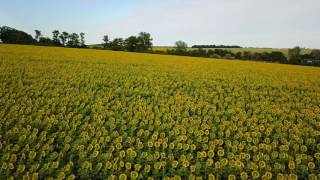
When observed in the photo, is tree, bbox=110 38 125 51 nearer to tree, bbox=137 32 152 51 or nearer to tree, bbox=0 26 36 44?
tree, bbox=137 32 152 51

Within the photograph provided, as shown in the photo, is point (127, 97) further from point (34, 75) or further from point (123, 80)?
point (34, 75)

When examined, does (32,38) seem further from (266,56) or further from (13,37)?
(266,56)

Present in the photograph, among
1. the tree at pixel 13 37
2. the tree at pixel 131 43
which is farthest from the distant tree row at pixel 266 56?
the tree at pixel 13 37

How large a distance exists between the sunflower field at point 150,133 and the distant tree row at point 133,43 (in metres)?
59.0

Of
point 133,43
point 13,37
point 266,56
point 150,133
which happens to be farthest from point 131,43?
point 150,133

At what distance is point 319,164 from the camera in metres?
9.24

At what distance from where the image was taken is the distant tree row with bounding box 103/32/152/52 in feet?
250

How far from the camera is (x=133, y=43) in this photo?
80.9 meters

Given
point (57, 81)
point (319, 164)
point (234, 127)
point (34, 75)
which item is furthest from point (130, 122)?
point (34, 75)

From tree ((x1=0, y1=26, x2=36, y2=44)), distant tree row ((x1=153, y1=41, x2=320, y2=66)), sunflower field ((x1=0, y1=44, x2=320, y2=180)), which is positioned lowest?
distant tree row ((x1=153, y1=41, x2=320, y2=66))

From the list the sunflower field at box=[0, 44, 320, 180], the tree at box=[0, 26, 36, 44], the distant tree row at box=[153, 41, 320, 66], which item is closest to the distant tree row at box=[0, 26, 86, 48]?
the tree at box=[0, 26, 36, 44]

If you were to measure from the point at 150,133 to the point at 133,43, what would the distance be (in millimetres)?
71295

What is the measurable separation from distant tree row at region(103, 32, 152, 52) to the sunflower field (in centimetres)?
5905

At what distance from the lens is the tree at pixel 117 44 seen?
72544 mm
